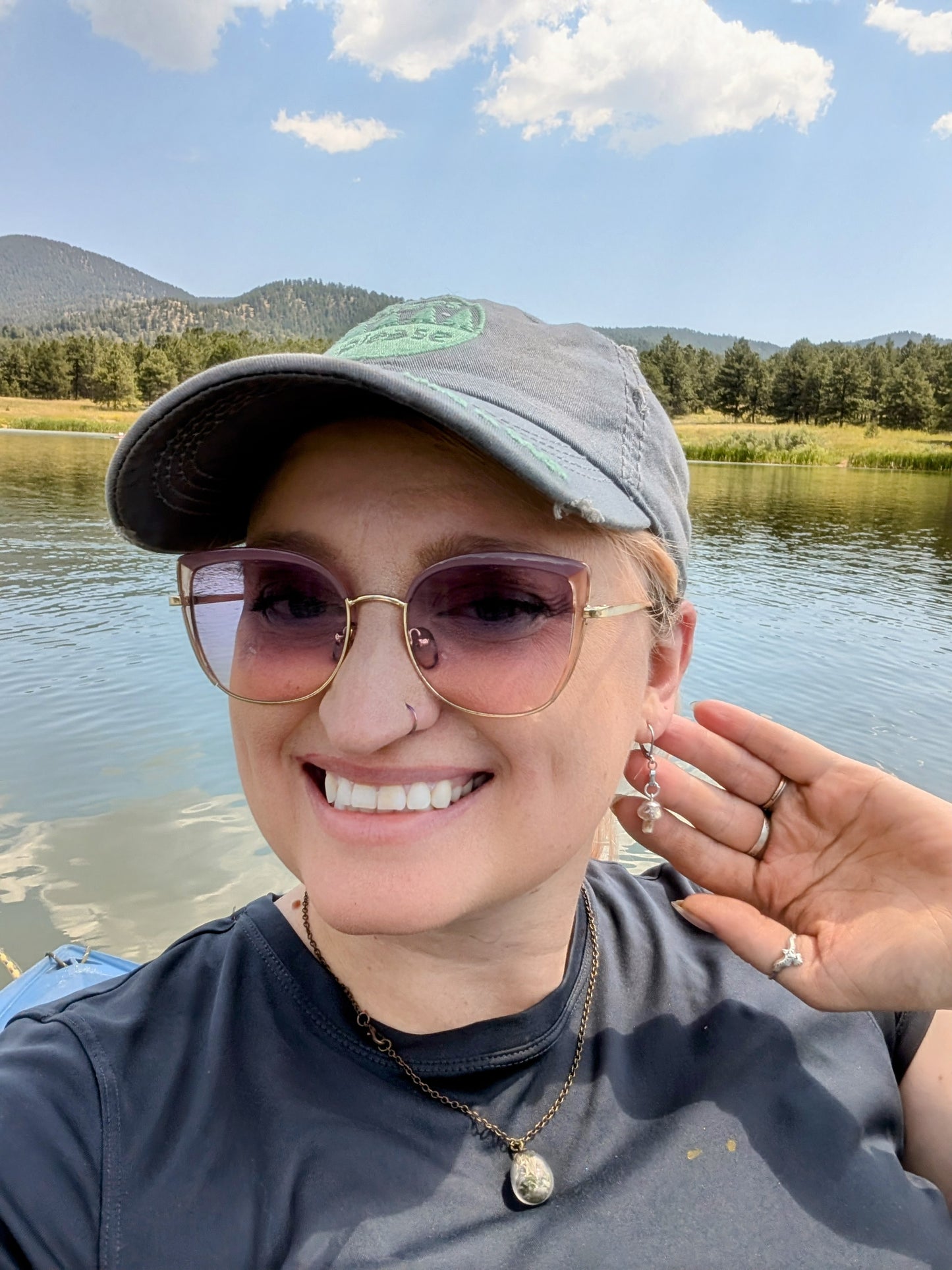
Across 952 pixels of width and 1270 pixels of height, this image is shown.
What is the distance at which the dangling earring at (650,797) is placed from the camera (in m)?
1.64

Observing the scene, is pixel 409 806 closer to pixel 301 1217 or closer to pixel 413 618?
pixel 413 618

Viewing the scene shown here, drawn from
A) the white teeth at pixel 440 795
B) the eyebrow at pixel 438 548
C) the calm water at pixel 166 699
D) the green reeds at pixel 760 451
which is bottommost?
the calm water at pixel 166 699

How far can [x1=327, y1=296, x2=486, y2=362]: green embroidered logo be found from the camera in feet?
3.77

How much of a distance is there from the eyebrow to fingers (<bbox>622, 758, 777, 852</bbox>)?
0.76 meters

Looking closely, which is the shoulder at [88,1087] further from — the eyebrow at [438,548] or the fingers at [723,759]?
the fingers at [723,759]

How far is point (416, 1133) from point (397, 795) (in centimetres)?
48

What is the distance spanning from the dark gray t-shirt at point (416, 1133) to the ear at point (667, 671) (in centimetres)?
48

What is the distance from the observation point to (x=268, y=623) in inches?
47.4

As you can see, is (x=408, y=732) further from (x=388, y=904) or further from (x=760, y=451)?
(x=760, y=451)

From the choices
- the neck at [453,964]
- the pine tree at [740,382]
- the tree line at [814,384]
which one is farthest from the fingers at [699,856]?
the pine tree at [740,382]

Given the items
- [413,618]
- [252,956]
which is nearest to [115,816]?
[252,956]

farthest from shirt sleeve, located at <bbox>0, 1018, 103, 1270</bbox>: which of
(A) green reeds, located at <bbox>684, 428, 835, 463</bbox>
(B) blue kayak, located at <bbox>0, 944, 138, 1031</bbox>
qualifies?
(A) green reeds, located at <bbox>684, 428, 835, 463</bbox>

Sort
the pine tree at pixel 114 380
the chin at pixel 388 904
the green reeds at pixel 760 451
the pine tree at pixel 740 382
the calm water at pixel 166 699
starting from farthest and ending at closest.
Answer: the pine tree at pixel 114 380
the pine tree at pixel 740 382
the green reeds at pixel 760 451
the calm water at pixel 166 699
the chin at pixel 388 904

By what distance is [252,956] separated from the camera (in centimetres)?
128
